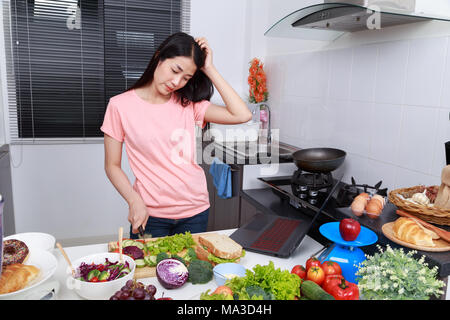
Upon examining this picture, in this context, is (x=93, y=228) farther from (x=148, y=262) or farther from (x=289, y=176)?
(x=148, y=262)

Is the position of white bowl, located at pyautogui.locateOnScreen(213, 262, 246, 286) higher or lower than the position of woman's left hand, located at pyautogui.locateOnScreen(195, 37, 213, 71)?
lower

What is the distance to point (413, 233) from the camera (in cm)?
111

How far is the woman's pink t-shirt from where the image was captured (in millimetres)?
1512

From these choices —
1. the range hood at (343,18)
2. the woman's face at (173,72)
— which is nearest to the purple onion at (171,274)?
the woman's face at (173,72)

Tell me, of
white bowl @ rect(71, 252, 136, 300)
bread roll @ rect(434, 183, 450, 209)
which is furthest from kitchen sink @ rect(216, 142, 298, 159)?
white bowl @ rect(71, 252, 136, 300)

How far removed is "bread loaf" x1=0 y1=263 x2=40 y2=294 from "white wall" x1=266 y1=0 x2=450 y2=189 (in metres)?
1.53

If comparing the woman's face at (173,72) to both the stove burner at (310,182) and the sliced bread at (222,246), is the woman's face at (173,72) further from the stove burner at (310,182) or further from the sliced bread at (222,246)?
the stove burner at (310,182)

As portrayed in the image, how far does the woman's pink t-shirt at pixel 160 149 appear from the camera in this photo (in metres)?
1.51

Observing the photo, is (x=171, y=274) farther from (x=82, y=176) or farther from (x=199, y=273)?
(x=82, y=176)

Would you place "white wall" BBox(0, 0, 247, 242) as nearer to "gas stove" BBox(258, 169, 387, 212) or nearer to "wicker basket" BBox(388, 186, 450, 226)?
"gas stove" BBox(258, 169, 387, 212)

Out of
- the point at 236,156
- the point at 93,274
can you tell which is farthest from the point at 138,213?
the point at 236,156

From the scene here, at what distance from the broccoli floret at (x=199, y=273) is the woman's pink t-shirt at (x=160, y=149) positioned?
0.54 m

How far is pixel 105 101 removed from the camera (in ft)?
10.6

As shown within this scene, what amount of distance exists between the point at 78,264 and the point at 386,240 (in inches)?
35.3
